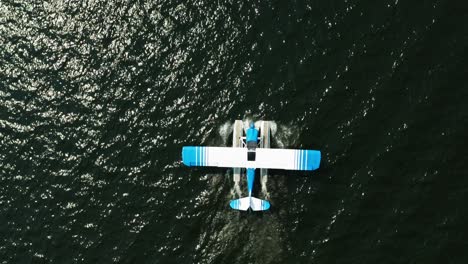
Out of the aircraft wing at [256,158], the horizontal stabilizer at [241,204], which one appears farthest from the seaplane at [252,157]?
the horizontal stabilizer at [241,204]

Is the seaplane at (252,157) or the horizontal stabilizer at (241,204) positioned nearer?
the horizontal stabilizer at (241,204)

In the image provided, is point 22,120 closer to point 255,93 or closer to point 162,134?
point 162,134

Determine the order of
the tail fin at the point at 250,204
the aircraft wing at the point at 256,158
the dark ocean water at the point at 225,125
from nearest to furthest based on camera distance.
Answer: the dark ocean water at the point at 225,125, the tail fin at the point at 250,204, the aircraft wing at the point at 256,158

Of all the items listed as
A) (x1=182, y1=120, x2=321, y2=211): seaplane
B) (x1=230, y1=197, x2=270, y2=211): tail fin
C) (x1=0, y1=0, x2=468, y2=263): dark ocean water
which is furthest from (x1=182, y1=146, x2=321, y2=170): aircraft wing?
(x1=230, y1=197, x2=270, y2=211): tail fin

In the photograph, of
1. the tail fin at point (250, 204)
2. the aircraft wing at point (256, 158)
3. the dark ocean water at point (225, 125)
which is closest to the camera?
the dark ocean water at point (225, 125)

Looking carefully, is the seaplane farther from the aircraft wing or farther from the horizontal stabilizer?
the horizontal stabilizer

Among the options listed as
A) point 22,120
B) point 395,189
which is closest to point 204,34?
point 22,120

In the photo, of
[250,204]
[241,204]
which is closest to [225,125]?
[241,204]

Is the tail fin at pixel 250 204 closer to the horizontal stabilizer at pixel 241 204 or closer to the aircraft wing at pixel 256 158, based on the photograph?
the horizontal stabilizer at pixel 241 204
